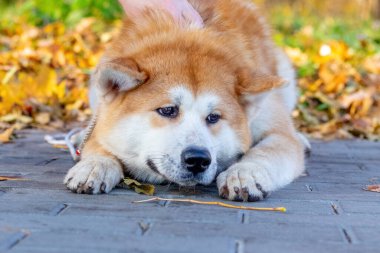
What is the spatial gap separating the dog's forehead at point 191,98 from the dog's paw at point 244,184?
0.38m

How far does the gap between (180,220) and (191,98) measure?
2.87ft

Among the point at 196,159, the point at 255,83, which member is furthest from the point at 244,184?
the point at 255,83

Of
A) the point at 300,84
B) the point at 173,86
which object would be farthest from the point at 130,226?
the point at 300,84

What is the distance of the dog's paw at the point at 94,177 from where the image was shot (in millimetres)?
3209

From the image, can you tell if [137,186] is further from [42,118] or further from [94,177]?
[42,118]

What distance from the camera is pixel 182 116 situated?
3.40m

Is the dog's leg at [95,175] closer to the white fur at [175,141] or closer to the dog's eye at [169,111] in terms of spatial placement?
the white fur at [175,141]

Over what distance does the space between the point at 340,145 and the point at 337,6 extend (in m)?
10.6

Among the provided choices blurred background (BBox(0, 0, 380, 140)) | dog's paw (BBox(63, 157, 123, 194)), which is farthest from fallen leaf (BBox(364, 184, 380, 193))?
blurred background (BBox(0, 0, 380, 140))

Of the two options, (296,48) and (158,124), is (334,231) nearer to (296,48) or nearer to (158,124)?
(158,124)

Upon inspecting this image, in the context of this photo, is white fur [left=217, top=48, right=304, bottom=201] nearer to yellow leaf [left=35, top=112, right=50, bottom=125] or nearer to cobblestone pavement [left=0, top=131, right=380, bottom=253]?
cobblestone pavement [left=0, top=131, right=380, bottom=253]

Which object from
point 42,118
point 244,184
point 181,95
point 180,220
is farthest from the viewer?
point 42,118

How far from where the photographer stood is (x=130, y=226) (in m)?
2.60

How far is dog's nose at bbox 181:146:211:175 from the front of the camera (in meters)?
3.17
